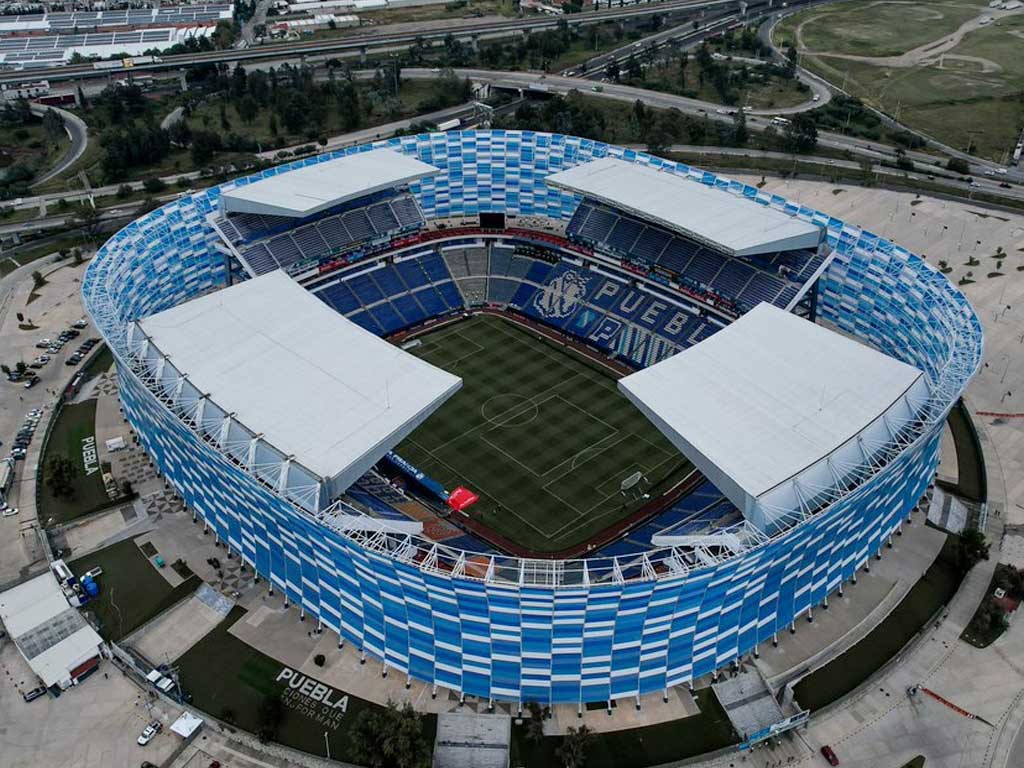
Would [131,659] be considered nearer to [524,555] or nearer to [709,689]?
[524,555]

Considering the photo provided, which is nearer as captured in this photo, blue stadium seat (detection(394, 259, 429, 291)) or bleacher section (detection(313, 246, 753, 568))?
bleacher section (detection(313, 246, 753, 568))

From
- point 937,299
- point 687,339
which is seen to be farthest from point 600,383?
point 937,299

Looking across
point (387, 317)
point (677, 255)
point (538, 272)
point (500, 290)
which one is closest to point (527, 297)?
point (500, 290)

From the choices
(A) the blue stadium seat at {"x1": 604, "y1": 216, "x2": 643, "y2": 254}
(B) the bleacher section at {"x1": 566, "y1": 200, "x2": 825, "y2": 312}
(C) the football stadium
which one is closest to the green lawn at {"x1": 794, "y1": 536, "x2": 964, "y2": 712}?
(C) the football stadium

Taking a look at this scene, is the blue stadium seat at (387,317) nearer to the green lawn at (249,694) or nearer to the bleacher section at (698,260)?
the bleacher section at (698,260)

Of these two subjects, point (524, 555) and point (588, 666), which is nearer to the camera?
point (588, 666)

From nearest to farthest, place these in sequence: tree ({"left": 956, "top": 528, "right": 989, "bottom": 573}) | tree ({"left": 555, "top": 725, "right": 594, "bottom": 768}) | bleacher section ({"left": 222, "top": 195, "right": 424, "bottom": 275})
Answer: tree ({"left": 555, "top": 725, "right": 594, "bottom": 768}), tree ({"left": 956, "top": 528, "right": 989, "bottom": 573}), bleacher section ({"left": 222, "top": 195, "right": 424, "bottom": 275})

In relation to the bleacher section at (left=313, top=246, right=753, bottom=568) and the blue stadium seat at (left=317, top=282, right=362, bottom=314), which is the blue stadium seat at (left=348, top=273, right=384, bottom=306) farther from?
the blue stadium seat at (left=317, top=282, right=362, bottom=314)

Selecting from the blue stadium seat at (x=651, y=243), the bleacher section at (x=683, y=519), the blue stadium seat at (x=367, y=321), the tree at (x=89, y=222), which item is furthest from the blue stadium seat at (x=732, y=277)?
the tree at (x=89, y=222)
